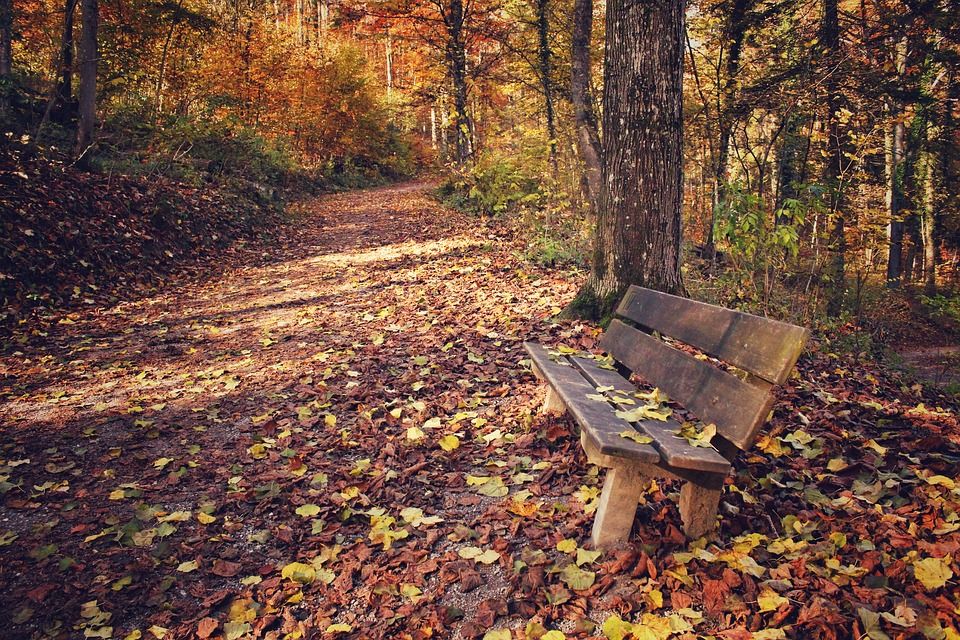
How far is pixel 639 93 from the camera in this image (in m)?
4.20

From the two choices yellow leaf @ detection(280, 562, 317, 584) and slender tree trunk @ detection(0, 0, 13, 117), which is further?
slender tree trunk @ detection(0, 0, 13, 117)

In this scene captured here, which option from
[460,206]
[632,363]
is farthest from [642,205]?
[460,206]

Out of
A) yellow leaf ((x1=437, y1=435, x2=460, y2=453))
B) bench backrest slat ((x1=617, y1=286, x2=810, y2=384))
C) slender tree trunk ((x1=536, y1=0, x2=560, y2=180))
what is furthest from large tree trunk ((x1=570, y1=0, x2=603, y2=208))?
yellow leaf ((x1=437, y1=435, x2=460, y2=453))

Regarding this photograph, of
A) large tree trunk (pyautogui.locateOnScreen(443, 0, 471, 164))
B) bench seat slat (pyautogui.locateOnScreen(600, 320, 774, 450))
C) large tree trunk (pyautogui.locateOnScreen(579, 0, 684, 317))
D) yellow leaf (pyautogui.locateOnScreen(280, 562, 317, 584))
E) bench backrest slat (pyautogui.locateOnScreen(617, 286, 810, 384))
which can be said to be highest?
large tree trunk (pyautogui.locateOnScreen(443, 0, 471, 164))

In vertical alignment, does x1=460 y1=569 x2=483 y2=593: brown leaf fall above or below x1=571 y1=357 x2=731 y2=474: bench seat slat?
below

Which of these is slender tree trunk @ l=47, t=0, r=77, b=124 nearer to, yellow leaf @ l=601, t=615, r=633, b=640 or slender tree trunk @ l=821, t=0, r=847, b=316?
slender tree trunk @ l=821, t=0, r=847, b=316

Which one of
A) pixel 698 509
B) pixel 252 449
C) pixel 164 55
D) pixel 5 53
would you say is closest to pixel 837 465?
pixel 698 509

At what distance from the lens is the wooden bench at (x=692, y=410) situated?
2.20 metres

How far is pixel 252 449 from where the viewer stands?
3.60 meters

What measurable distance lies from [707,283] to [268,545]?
5260 mm

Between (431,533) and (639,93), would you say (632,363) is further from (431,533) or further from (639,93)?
(639,93)

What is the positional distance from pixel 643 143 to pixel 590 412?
2519 millimetres

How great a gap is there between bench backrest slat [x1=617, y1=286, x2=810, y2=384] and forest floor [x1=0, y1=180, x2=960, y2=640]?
71 centimetres

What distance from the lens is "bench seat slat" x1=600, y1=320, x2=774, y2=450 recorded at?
7.30 feet
